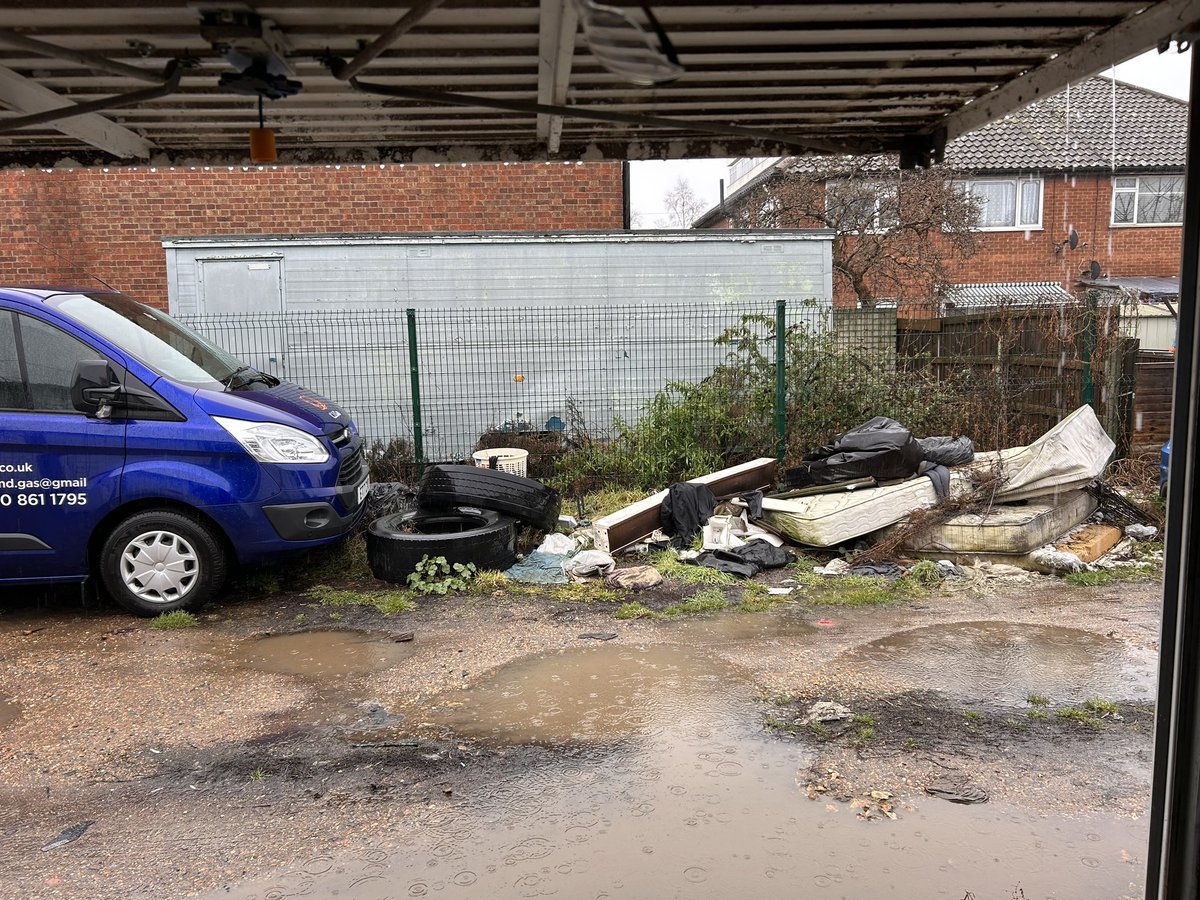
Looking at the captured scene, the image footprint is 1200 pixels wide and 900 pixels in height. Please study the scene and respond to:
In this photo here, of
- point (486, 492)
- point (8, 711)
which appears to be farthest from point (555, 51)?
point (486, 492)

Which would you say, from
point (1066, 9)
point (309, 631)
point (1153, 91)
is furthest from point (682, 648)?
point (1153, 91)

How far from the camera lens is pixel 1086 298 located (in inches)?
396

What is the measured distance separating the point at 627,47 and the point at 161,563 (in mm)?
5414

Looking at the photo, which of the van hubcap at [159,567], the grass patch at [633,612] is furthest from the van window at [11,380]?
the grass patch at [633,612]

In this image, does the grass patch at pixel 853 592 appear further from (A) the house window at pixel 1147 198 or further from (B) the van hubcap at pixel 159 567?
(A) the house window at pixel 1147 198

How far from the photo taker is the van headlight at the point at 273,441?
6.27 metres

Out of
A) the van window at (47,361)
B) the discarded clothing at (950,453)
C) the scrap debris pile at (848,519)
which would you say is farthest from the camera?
the discarded clothing at (950,453)

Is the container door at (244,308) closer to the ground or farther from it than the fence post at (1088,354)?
farther from it

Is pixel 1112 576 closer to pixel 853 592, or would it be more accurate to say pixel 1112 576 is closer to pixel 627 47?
pixel 853 592

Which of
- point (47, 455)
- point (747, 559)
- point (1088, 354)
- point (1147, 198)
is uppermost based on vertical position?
point (1147, 198)

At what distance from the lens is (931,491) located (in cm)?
787

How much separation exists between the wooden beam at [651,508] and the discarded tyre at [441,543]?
2.73 feet

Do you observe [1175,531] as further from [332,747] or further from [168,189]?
[168,189]

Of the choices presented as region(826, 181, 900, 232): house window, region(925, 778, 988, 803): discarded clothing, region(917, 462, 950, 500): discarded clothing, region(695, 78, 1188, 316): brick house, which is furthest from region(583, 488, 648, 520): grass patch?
region(695, 78, 1188, 316): brick house
